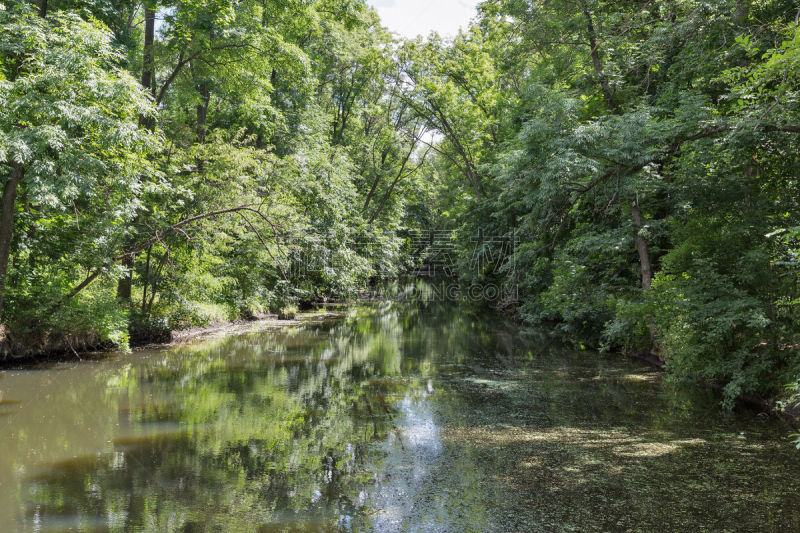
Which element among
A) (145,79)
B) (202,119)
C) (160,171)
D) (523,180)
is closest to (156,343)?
(160,171)

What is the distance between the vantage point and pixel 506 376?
Answer: 10.4 m

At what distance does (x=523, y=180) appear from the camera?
11141 mm

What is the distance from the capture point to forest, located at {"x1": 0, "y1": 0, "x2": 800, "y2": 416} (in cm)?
742

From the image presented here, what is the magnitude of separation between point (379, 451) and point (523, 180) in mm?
6831

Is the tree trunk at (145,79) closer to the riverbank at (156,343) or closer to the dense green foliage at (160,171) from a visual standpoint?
the dense green foliage at (160,171)

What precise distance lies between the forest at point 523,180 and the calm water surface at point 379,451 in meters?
1.27

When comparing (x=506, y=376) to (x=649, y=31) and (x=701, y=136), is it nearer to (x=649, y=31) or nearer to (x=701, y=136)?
(x=701, y=136)

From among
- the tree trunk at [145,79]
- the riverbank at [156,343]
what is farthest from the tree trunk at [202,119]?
the riverbank at [156,343]

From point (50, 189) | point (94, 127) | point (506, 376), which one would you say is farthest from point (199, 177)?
point (506, 376)

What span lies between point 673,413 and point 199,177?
39.6 feet

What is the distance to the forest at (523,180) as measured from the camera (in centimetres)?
742

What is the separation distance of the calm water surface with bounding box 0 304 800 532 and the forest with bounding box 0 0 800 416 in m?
1.27

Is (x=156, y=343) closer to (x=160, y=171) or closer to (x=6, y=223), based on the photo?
(x=160, y=171)

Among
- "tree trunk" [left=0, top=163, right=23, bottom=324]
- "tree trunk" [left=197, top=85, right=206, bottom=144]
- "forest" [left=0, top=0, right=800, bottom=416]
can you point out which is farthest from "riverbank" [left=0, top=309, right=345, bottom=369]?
"tree trunk" [left=197, top=85, right=206, bottom=144]
